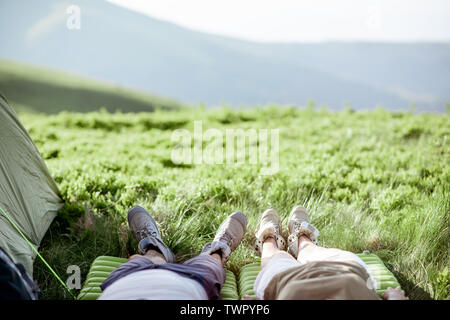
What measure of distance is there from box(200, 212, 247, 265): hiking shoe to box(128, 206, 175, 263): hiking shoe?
26cm

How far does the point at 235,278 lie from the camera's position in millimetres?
2195

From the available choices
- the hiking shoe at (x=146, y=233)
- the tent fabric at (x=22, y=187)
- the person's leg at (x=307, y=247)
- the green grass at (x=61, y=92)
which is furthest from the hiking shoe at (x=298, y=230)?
the green grass at (x=61, y=92)

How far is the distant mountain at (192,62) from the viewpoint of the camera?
46875mm

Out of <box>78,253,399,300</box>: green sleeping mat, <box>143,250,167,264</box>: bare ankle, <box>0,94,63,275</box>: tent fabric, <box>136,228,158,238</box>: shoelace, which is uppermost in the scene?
<box>0,94,63,275</box>: tent fabric

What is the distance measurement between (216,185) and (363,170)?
1.65 metres

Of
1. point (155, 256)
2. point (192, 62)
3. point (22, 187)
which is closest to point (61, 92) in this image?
point (22, 187)

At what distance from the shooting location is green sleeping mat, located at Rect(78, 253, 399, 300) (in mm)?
1888

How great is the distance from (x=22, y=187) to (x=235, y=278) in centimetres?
172

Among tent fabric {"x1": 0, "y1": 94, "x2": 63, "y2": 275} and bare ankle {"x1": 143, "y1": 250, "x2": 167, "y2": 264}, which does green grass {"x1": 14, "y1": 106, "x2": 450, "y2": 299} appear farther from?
bare ankle {"x1": 143, "y1": 250, "x2": 167, "y2": 264}

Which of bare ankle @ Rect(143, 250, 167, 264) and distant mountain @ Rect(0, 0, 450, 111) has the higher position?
distant mountain @ Rect(0, 0, 450, 111)

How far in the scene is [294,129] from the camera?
5.64m

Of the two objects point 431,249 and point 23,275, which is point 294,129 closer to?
point 431,249

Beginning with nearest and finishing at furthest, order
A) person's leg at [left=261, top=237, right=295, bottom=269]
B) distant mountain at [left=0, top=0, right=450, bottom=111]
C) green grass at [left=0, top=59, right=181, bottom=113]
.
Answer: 1. person's leg at [left=261, top=237, right=295, bottom=269]
2. green grass at [left=0, top=59, right=181, bottom=113]
3. distant mountain at [left=0, top=0, right=450, bottom=111]

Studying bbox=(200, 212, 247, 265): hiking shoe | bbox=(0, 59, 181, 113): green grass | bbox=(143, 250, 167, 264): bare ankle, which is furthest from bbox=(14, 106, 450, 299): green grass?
bbox=(0, 59, 181, 113): green grass
